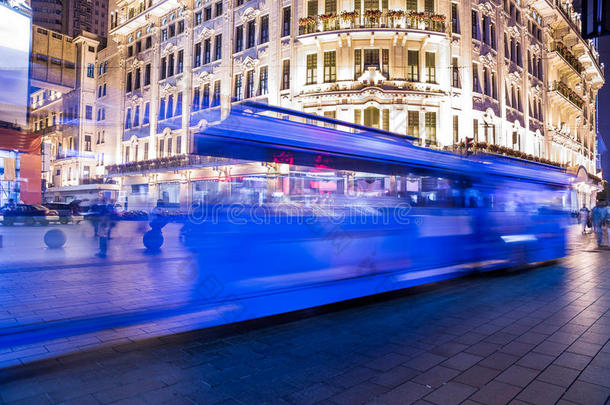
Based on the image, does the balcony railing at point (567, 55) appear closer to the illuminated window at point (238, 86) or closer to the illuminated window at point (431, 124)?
the illuminated window at point (431, 124)

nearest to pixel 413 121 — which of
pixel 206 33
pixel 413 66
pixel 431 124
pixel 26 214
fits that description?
pixel 431 124

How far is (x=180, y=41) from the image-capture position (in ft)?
111

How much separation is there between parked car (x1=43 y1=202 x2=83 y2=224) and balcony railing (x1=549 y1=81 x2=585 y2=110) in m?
42.3

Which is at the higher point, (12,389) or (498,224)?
(498,224)

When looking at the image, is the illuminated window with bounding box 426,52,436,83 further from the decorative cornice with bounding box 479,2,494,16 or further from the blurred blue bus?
the blurred blue bus

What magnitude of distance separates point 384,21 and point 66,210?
2399 centimetres

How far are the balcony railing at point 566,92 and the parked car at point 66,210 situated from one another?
139 ft

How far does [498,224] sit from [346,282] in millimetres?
4725

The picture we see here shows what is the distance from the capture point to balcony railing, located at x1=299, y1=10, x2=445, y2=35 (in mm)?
24844

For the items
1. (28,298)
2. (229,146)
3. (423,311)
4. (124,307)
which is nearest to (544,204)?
(423,311)

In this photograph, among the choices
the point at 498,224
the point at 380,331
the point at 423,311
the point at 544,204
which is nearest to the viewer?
the point at 380,331

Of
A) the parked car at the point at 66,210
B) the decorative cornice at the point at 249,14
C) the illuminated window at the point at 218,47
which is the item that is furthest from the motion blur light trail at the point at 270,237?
the illuminated window at the point at 218,47

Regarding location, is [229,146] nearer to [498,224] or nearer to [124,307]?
[124,307]

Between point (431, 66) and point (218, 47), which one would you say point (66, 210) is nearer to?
point (431, 66)
